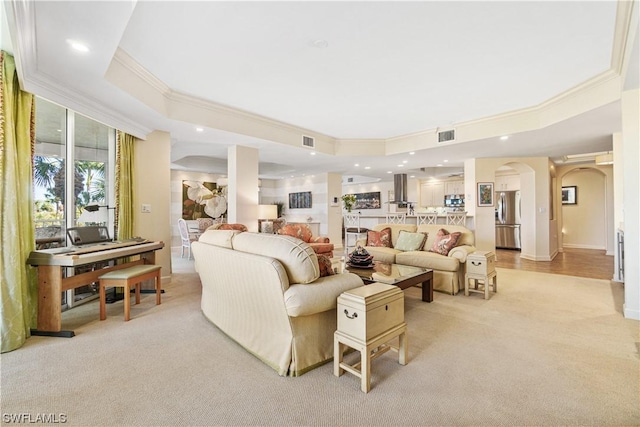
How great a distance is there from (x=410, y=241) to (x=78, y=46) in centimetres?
457

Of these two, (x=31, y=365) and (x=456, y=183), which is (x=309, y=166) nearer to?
(x=456, y=183)

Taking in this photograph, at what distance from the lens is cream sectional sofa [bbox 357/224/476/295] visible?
158 inches

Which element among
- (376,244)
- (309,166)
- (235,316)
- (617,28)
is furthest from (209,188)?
(617,28)

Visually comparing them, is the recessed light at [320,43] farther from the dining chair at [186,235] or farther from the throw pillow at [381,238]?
the dining chair at [186,235]

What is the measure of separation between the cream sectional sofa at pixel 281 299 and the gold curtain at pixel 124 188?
2482mm

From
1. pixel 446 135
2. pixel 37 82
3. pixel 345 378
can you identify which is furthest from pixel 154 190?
pixel 446 135

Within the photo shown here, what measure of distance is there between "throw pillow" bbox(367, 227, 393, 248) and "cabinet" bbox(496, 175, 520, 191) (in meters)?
5.95

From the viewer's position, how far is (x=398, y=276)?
3391 millimetres

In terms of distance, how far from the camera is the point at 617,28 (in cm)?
252

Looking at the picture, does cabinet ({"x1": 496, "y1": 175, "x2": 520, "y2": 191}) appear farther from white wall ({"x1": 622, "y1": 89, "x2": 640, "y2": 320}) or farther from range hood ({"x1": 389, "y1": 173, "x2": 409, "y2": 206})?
white wall ({"x1": 622, "y1": 89, "x2": 640, "y2": 320})

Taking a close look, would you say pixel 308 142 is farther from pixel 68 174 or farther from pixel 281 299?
pixel 281 299

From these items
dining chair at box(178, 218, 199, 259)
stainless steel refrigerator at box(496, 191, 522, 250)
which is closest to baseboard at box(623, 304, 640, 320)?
stainless steel refrigerator at box(496, 191, 522, 250)

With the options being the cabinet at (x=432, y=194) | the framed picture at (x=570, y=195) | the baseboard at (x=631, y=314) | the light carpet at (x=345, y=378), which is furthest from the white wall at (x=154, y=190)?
the framed picture at (x=570, y=195)

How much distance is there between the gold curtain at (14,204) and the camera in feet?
7.92
